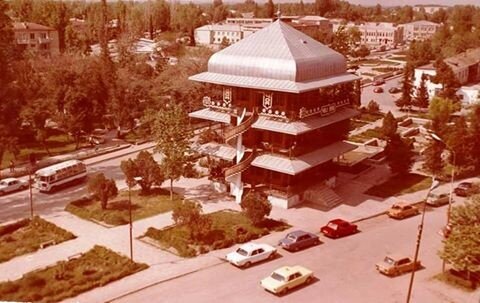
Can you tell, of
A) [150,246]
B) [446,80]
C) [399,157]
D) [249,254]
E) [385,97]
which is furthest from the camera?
[385,97]

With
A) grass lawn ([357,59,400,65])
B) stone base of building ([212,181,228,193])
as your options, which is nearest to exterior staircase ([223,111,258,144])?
stone base of building ([212,181,228,193])

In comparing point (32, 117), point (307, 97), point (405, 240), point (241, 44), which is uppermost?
point (241, 44)

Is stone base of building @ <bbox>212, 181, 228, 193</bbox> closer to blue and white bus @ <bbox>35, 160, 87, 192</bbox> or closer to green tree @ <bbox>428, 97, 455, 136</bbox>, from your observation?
blue and white bus @ <bbox>35, 160, 87, 192</bbox>

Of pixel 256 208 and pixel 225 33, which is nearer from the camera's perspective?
pixel 256 208

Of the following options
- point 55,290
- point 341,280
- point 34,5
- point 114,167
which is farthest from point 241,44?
point 34,5

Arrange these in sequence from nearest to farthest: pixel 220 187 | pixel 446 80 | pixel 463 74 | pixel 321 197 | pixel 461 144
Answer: pixel 321 197
pixel 220 187
pixel 461 144
pixel 446 80
pixel 463 74

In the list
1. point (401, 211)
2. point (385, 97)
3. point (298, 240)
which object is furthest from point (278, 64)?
point (385, 97)

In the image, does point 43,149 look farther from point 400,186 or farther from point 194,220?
point 400,186

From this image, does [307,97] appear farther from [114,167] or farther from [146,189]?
[114,167]
